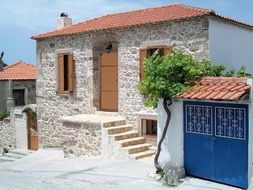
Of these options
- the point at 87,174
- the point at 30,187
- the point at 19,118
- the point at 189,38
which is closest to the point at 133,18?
the point at 189,38

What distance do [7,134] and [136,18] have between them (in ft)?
37.4

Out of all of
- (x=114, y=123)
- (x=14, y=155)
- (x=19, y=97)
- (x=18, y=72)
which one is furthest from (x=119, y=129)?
(x=18, y=72)

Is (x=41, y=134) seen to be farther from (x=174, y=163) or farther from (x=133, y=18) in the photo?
(x=174, y=163)

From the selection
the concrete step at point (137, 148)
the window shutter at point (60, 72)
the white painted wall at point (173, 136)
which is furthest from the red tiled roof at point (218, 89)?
the window shutter at point (60, 72)

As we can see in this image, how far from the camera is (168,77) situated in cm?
1017

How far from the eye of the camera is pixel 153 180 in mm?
9961

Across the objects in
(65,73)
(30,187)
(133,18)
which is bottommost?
(30,187)

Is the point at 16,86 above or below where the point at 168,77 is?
below

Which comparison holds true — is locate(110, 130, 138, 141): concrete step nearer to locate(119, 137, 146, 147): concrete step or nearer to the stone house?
the stone house

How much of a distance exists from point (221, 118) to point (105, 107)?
7434 millimetres

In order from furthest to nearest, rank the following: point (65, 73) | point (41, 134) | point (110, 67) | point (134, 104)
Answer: point (41, 134) → point (65, 73) → point (110, 67) → point (134, 104)

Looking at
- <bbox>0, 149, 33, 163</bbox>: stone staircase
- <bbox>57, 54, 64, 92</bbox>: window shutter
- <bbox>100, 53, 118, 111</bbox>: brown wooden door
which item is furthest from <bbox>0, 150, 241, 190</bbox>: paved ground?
<bbox>0, 149, 33, 163</bbox>: stone staircase

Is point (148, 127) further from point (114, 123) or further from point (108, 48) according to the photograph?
point (108, 48)

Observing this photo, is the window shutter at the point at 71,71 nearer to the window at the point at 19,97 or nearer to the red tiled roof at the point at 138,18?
the red tiled roof at the point at 138,18
